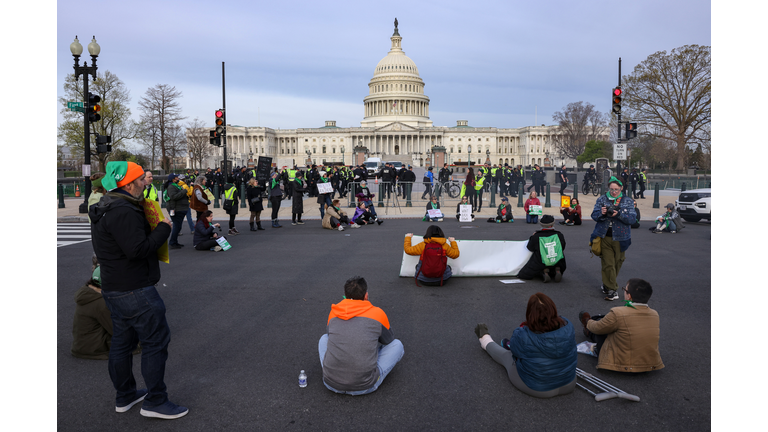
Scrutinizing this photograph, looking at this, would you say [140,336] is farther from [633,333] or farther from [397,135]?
[397,135]

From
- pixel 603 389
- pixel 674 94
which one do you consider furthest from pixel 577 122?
pixel 603 389

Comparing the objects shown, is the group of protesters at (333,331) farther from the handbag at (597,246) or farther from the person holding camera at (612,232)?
the handbag at (597,246)

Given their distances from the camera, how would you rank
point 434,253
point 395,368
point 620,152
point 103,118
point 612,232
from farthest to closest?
point 103,118, point 620,152, point 434,253, point 612,232, point 395,368

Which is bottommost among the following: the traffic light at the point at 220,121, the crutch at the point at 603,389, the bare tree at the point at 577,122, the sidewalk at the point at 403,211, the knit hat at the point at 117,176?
the crutch at the point at 603,389

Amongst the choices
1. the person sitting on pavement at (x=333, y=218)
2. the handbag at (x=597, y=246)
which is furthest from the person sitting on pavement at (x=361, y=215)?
the handbag at (x=597, y=246)

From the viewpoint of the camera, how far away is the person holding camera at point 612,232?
7.54m

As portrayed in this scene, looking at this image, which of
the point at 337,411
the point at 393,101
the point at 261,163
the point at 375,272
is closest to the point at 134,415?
the point at 337,411

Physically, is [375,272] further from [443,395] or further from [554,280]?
[443,395]

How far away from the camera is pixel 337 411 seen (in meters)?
4.31

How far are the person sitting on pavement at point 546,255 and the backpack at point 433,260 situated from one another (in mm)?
1586

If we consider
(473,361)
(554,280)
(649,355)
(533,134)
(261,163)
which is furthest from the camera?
(533,134)

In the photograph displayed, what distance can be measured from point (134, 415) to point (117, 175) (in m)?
2.04

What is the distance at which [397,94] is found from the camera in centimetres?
13762

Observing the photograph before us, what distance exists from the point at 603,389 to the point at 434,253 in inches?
155
